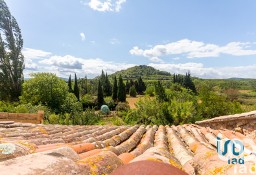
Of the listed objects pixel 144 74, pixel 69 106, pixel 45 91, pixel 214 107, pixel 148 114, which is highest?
pixel 144 74

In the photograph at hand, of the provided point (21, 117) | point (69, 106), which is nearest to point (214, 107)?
point (69, 106)

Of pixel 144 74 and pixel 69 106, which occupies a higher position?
pixel 144 74

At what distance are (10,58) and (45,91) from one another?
7666mm

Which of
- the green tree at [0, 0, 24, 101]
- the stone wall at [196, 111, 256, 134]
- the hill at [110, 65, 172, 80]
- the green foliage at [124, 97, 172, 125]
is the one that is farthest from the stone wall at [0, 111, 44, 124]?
the hill at [110, 65, 172, 80]

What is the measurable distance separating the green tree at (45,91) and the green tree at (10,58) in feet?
9.04

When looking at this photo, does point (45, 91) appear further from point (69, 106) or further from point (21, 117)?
point (21, 117)

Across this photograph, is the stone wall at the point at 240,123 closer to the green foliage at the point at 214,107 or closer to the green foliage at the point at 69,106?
Result: the green foliage at the point at 214,107

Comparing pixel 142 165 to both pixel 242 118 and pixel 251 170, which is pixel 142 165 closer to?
Result: pixel 251 170

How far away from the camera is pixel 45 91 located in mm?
34812

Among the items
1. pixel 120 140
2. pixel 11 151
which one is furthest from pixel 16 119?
pixel 11 151

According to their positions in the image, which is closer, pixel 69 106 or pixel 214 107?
pixel 214 107

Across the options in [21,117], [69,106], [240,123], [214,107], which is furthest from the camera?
[69,106]

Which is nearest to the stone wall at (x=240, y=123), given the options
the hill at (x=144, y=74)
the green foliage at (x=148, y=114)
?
the green foliage at (x=148, y=114)

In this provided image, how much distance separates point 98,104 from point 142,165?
179 ft
